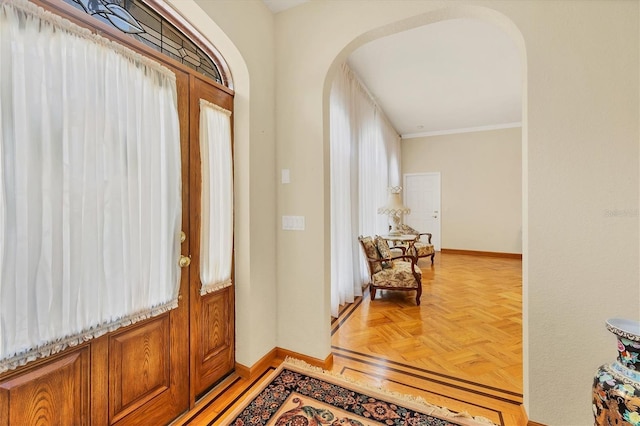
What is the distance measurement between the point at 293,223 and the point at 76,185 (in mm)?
1420

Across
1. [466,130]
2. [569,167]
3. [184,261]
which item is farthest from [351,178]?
[466,130]

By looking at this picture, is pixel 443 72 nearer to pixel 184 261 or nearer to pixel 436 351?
pixel 436 351

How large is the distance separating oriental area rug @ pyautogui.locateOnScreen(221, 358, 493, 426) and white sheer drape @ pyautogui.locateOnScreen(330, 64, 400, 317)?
50.2 inches

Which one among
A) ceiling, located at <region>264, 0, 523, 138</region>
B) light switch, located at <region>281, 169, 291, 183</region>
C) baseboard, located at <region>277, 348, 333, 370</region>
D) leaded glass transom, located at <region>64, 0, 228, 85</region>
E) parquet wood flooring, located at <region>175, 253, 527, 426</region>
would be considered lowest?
parquet wood flooring, located at <region>175, 253, 527, 426</region>

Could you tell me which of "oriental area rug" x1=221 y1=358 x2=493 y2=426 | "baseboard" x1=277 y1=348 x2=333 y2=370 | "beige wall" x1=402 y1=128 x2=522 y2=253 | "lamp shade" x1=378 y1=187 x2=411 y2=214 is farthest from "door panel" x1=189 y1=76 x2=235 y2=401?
"beige wall" x1=402 y1=128 x2=522 y2=253

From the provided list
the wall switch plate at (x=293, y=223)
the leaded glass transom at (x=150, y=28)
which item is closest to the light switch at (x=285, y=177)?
the wall switch plate at (x=293, y=223)

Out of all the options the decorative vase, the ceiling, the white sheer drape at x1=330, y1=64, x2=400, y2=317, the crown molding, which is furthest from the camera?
the crown molding

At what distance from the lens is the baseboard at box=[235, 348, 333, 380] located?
2.12 meters

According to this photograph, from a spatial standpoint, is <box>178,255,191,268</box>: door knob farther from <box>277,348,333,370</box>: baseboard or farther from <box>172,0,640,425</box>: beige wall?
<box>172,0,640,425</box>: beige wall

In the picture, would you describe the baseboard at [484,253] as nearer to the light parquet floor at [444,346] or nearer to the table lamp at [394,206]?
the light parquet floor at [444,346]

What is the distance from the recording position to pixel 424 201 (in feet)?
24.7

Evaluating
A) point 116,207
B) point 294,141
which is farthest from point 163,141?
point 294,141

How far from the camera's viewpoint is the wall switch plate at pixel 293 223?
2291 mm

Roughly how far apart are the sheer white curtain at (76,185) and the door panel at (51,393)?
86 millimetres
